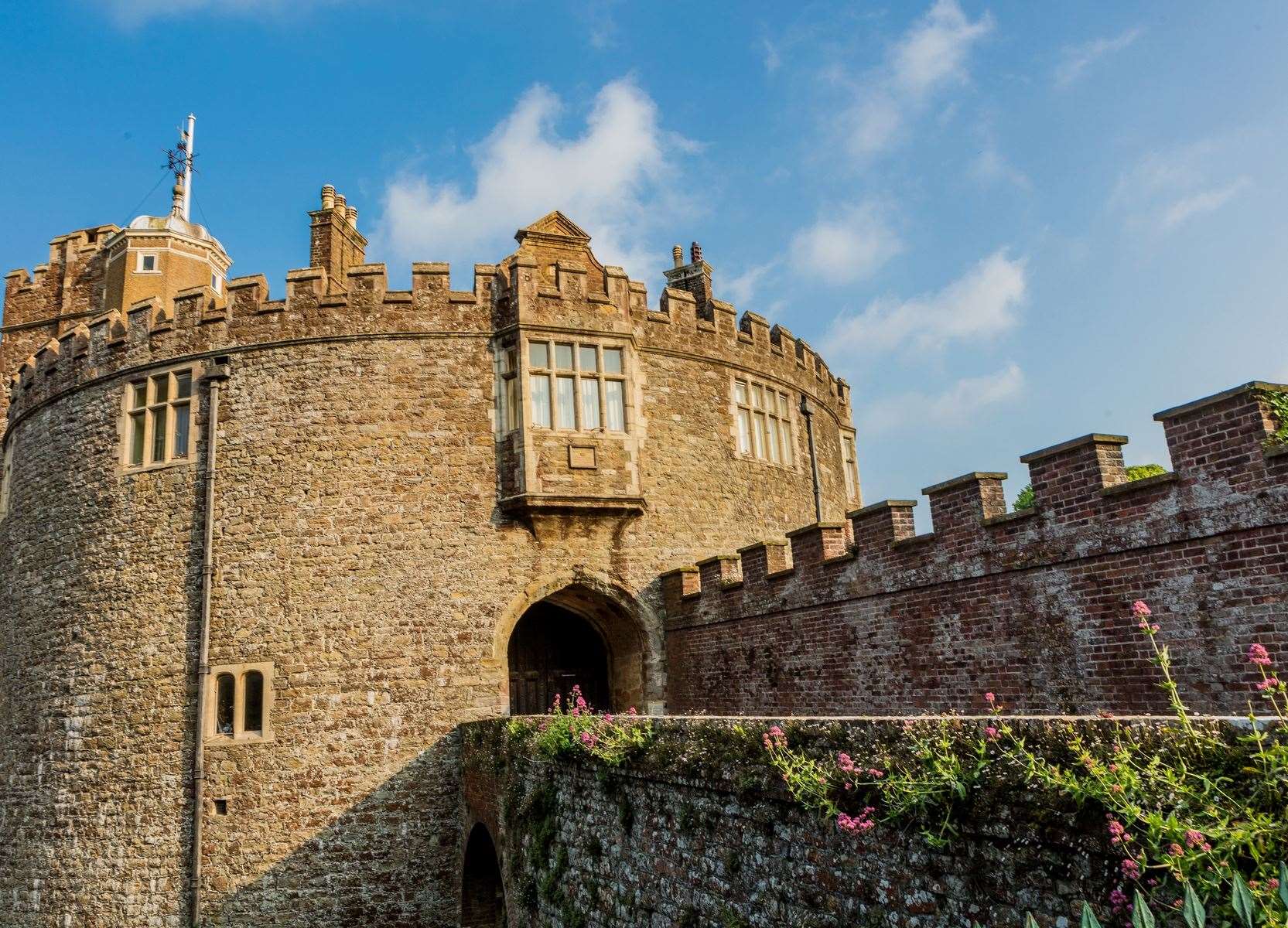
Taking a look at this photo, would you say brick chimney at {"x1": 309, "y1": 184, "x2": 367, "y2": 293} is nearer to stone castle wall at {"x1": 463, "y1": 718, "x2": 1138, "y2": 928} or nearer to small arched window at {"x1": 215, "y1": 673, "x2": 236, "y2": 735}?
small arched window at {"x1": 215, "y1": 673, "x2": 236, "y2": 735}

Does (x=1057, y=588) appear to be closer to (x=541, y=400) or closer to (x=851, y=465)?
(x=541, y=400)

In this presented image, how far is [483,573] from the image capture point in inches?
591

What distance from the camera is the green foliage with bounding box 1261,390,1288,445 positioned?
713 cm

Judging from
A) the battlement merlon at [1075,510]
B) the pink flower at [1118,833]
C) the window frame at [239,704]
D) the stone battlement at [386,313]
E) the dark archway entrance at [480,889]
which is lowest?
the dark archway entrance at [480,889]

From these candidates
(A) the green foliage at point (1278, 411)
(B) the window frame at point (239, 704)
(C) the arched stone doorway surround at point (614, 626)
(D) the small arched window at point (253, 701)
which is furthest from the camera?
(C) the arched stone doorway surround at point (614, 626)

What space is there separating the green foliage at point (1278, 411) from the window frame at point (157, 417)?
50.3 ft

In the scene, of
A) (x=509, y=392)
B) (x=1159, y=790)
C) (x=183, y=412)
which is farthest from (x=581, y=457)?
(x=1159, y=790)

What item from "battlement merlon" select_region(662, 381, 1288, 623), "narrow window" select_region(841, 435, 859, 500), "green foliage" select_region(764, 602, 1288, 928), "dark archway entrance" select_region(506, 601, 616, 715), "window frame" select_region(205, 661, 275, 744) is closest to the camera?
"green foliage" select_region(764, 602, 1288, 928)

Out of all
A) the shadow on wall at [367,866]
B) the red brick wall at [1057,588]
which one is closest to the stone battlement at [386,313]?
the red brick wall at [1057,588]

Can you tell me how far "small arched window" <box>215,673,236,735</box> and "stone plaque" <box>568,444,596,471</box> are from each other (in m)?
6.45

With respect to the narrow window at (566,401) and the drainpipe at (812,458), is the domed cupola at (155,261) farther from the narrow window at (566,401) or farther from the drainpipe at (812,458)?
the drainpipe at (812,458)

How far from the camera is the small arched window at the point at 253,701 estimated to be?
47.8 ft

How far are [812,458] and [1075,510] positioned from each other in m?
10.8

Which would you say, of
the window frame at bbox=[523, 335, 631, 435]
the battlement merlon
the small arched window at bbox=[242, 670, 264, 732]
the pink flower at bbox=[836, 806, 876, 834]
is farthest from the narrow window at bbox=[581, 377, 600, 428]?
the pink flower at bbox=[836, 806, 876, 834]
